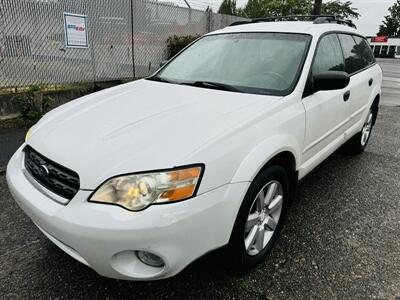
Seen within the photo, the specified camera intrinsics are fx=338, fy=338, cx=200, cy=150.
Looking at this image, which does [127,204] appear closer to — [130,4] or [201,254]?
[201,254]

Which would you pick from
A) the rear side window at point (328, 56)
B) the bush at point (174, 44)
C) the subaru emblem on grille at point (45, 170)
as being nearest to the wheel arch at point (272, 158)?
the rear side window at point (328, 56)

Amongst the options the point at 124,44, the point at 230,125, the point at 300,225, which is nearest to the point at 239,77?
the point at 230,125

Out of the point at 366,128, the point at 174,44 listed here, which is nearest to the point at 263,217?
the point at 366,128

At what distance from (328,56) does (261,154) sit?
65.1 inches

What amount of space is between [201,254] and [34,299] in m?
1.11

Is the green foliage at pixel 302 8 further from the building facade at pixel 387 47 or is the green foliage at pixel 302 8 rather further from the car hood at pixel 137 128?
the building facade at pixel 387 47

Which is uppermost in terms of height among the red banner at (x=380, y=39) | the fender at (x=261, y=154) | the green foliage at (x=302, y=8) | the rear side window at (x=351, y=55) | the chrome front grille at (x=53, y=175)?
the green foliage at (x=302, y=8)

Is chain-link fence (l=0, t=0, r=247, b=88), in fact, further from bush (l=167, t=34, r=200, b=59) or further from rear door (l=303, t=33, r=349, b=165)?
rear door (l=303, t=33, r=349, b=165)

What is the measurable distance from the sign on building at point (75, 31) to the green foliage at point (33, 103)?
4.68 ft

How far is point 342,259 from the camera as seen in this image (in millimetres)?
2479

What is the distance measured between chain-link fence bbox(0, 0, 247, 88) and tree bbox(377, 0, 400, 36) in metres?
80.8

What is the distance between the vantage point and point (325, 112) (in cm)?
291

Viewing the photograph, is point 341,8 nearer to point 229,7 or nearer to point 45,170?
point 229,7

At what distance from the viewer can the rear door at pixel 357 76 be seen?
3.58 metres
